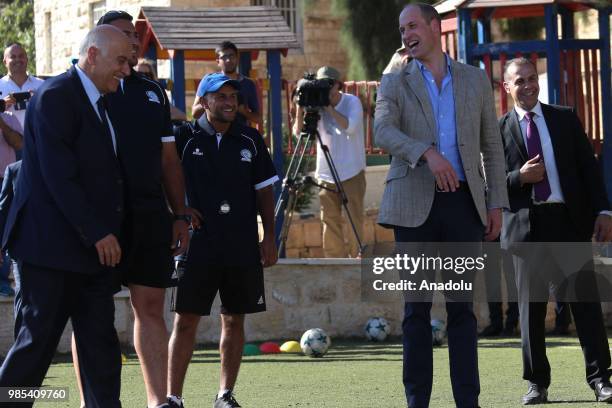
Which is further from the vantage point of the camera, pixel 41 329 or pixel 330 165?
pixel 330 165

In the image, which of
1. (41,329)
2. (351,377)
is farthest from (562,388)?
(41,329)

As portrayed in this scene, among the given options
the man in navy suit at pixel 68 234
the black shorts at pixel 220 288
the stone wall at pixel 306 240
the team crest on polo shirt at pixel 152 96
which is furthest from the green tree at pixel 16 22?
the man in navy suit at pixel 68 234

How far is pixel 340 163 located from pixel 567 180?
547 centimetres

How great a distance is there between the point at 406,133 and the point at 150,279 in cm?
153

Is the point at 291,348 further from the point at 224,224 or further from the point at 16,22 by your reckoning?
the point at 16,22

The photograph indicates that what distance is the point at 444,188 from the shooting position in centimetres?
682

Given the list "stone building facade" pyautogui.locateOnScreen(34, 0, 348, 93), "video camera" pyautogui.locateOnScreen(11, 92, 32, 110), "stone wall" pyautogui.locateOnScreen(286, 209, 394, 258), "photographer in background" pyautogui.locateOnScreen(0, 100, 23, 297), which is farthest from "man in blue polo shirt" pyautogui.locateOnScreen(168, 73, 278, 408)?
"stone building facade" pyautogui.locateOnScreen(34, 0, 348, 93)

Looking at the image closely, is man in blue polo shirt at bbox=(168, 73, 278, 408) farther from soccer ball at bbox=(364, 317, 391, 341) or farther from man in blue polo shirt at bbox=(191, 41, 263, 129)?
man in blue polo shirt at bbox=(191, 41, 263, 129)

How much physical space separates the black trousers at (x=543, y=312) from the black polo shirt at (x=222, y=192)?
162 centimetres

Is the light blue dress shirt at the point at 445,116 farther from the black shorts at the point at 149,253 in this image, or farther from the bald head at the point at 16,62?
the bald head at the point at 16,62

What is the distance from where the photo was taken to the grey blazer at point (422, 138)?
6.99 metres

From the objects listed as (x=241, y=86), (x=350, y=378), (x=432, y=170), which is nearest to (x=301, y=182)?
(x=241, y=86)

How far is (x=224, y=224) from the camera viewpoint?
786 centimetres

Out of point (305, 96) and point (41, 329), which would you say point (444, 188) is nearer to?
point (41, 329)
